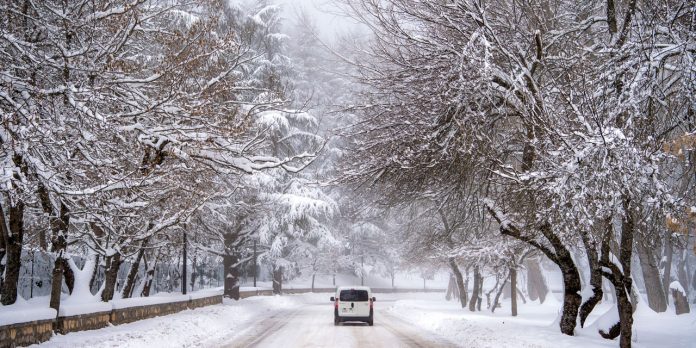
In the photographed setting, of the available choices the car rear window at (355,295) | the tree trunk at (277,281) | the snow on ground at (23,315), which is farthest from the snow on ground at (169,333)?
the tree trunk at (277,281)

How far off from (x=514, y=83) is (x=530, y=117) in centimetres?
124

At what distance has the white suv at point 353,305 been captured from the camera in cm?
2386

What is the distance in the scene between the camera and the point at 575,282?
1411cm

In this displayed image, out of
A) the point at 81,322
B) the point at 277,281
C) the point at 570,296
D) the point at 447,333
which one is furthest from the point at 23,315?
the point at 277,281

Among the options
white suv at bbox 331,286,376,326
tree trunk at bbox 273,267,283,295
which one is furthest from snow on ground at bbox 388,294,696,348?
tree trunk at bbox 273,267,283,295

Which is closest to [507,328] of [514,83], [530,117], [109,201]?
[530,117]

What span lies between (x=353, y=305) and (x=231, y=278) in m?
13.5

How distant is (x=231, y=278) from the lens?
1393 inches

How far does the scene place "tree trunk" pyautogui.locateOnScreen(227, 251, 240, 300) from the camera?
115 feet

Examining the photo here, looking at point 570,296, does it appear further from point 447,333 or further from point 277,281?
point 277,281

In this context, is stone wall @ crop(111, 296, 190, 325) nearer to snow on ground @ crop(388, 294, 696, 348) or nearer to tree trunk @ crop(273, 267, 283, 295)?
snow on ground @ crop(388, 294, 696, 348)

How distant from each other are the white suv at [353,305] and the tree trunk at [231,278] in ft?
41.6

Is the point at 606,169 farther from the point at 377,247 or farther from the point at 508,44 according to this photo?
the point at 377,247

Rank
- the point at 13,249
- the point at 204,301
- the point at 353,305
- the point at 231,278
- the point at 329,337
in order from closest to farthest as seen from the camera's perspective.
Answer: the point at 13,249
the point at 329,337
the point at 353,305
the point at 204,301
the point at 231,278
